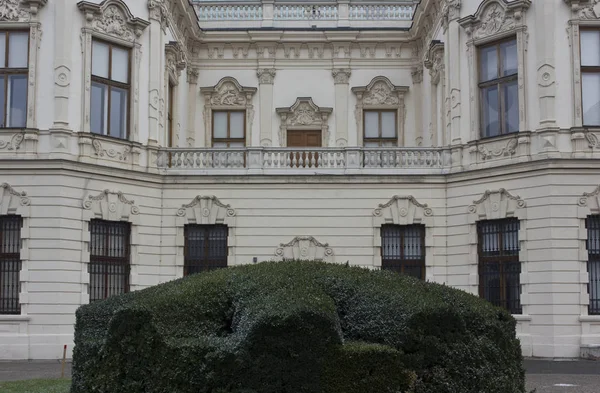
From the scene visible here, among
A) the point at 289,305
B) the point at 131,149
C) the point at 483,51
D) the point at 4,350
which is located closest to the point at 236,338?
the point at 289,305

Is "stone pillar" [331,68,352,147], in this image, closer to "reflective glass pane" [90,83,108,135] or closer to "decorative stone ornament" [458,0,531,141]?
"decorative stone ornament" [458,0,531,141]

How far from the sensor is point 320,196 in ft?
82.7

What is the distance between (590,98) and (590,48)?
140 cm

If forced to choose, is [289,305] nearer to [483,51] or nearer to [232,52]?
[483,51]

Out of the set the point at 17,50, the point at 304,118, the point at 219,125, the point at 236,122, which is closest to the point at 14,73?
the point at 17,50

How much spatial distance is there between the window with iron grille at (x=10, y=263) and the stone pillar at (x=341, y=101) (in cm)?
1294

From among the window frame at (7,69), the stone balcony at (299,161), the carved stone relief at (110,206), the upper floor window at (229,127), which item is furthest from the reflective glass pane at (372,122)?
the window frame at (7,69)

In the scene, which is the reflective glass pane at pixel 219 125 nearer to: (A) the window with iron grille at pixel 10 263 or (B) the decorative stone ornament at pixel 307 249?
(B) the decorative stone ornament at pixel 307 249

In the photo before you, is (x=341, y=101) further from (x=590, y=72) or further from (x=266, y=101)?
(x=590, y=72)

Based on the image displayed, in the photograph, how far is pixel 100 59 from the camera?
78.0ft

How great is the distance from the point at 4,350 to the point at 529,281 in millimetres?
14041

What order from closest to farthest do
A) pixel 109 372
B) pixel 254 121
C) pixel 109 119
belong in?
pixel 109 372 → pixel 109 119 → pixel 254 121

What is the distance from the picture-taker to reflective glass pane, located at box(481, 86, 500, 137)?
2388 centimetres

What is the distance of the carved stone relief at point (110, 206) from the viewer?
904 inches
